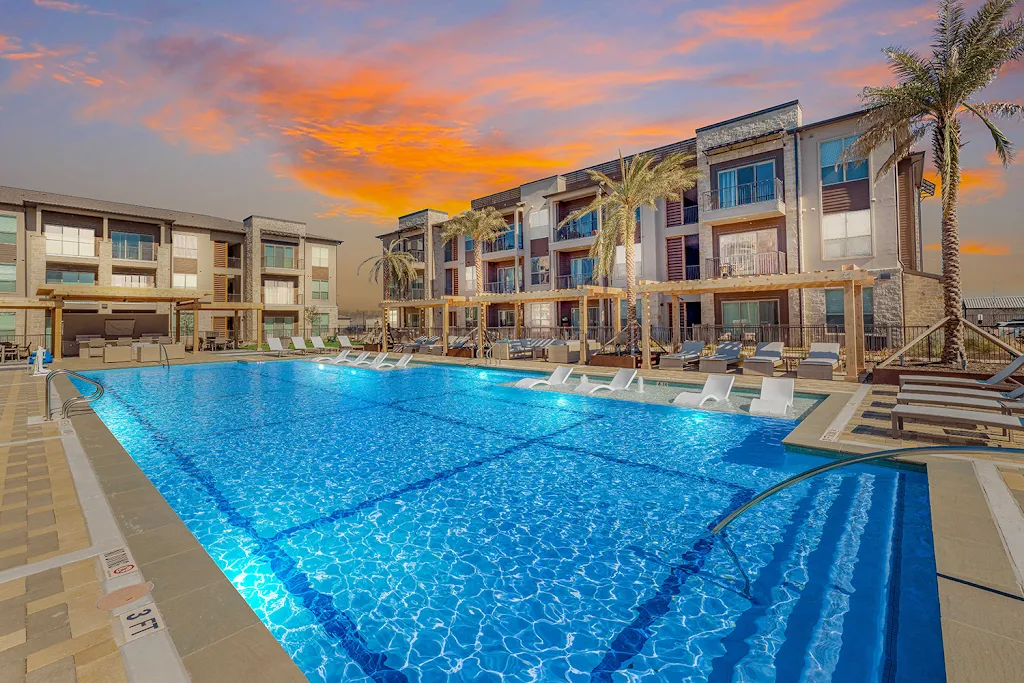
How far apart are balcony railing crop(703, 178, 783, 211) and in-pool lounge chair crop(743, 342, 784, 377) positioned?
31.7 feet

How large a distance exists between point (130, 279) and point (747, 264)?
4054 cm

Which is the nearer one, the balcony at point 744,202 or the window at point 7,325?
the balcony at point 744,202

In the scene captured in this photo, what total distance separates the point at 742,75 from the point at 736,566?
22.3 meters

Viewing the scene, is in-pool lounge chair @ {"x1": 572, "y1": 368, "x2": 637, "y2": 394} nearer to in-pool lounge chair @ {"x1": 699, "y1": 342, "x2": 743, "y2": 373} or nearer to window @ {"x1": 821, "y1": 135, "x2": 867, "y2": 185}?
in-pool lounge chair @ {"x1": 699, "y1": 342, "x2": 743, "y2": 373}

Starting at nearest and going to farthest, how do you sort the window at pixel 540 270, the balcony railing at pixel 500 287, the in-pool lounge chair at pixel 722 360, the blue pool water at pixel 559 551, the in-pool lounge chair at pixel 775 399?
1. the blue pool water at pixel 559 551
2. the in-pool lounge chair at pixel 775 399
3. the in-pool lounge chair at pixel 722 360
4. the window at pixel 540 270
5. the balcony railing at pixel 500 287

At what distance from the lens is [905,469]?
19.1 feet

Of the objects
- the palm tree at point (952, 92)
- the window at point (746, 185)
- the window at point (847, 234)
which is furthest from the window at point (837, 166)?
the palm tree at point (952, 92)

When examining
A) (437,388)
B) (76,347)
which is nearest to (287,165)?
(76,347)

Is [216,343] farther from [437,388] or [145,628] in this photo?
[145,628]

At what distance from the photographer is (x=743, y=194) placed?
21.9 m

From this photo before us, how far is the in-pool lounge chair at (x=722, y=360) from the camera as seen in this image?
575 inches

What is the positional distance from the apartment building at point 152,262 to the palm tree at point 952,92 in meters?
31.1

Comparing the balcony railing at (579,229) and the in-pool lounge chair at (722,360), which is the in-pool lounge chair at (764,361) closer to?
the in-pool lounge chair at (722,360)

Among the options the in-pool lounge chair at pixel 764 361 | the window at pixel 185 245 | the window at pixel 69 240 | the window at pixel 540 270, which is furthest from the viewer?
the window at pixel 185 245
